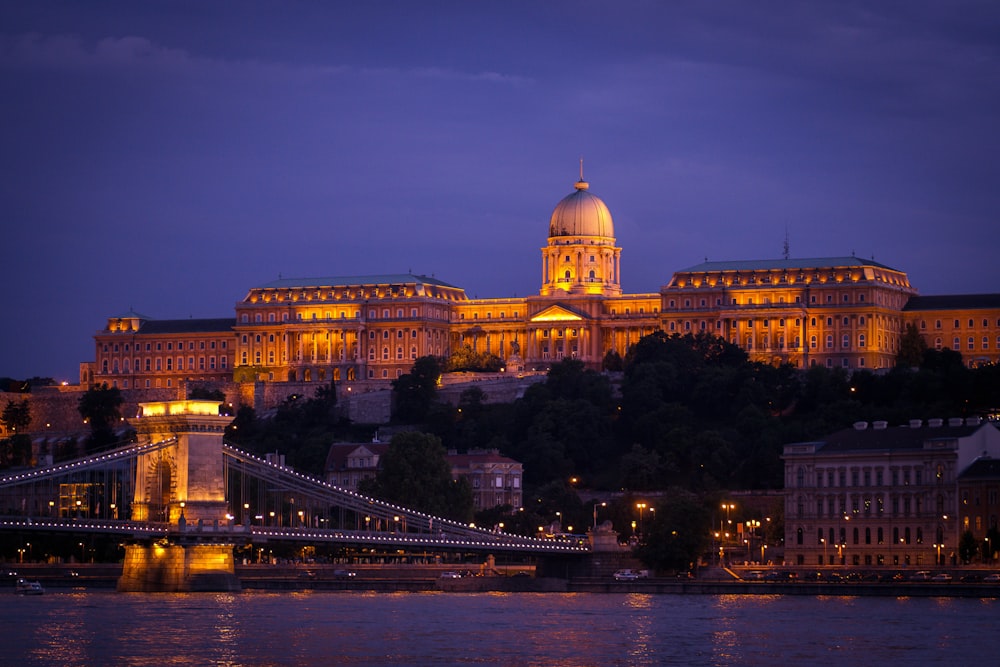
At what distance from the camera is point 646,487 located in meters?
141

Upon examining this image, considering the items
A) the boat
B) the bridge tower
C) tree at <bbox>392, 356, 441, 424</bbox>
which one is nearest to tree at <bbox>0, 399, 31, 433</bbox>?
tree at <bbox>392, 356, 441, 424</bbox>

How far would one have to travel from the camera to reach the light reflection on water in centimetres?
7044

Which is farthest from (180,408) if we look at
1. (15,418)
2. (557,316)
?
(557,316)

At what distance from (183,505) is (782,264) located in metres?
92.5

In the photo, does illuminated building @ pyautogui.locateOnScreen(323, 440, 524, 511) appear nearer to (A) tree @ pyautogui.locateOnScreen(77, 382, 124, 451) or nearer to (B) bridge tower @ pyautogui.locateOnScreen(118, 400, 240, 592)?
(A) tree @ pyautogui.locateOnScreen(77, 382, 124, 451)

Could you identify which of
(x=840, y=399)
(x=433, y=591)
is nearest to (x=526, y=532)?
(x=433, y=591)

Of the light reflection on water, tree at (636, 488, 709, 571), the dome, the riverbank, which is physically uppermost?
the dome

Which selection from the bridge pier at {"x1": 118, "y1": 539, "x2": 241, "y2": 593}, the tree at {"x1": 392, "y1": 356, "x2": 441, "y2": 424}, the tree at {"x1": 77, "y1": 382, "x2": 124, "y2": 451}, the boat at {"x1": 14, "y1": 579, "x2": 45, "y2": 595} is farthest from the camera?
the tree at {"x1": 77, "y1": 382, "x2": 124, "y2": 451}

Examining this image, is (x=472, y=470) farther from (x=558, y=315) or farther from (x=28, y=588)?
(x=558, y=315)

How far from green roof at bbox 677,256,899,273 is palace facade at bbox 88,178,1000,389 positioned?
6.2 inches

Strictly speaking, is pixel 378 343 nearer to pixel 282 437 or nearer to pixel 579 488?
pixel 282 437

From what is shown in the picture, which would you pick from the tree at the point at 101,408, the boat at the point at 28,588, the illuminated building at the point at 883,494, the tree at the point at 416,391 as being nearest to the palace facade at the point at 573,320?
the tree at the point at 416,391

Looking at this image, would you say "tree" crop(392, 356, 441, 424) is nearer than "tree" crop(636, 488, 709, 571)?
No

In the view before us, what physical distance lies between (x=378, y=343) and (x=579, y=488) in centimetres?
4886
